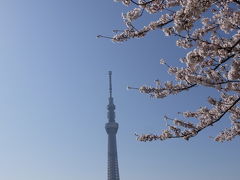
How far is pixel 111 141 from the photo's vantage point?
438ft

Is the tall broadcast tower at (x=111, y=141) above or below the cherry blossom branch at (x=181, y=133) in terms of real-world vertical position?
above

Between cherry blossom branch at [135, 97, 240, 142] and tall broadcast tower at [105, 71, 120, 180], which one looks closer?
cherry blossom branch at [135, 97, 240, 142]

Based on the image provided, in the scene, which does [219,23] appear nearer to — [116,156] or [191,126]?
[191,126]

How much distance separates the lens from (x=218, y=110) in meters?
8.23

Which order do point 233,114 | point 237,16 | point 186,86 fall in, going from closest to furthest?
point 237,16 < point 186,86 < point 233,114

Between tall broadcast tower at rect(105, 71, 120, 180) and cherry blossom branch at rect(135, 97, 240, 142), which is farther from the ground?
tall broadcast tower at rect(105, 71, 120, 180)

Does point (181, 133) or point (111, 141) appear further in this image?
point (111, 141)

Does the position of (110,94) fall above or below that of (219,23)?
above

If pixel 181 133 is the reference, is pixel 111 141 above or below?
above

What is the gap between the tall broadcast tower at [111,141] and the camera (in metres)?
120

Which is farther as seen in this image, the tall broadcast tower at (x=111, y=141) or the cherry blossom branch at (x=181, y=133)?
the tall broadcast tower at (x=111, y=141)

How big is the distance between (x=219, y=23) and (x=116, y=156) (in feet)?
398

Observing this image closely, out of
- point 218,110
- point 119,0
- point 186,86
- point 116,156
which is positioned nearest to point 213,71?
point 186,86

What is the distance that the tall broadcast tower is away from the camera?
119575mm
